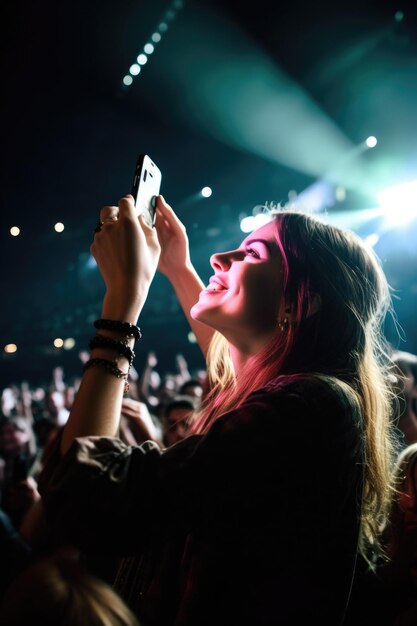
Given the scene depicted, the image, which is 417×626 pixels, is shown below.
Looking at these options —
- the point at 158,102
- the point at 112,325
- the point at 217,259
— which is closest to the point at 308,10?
the point at 158,102

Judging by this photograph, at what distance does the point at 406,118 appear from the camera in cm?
735

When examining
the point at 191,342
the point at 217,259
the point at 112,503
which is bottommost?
the point at 112,503

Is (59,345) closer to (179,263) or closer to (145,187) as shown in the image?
(179,263)

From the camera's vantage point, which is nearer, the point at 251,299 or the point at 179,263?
the point at 251,299

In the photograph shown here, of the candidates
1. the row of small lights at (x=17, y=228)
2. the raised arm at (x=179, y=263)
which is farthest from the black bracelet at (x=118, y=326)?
the row of small lights at (x=17, y=228)

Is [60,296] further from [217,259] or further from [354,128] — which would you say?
[217,259]

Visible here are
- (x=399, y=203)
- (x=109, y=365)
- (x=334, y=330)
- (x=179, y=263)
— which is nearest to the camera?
(x=109, y=365)

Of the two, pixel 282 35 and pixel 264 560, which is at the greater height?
pixel 282 35

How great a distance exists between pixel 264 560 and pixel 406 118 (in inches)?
318

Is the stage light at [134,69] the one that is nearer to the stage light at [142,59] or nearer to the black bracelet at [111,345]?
the stage light at [142,59]

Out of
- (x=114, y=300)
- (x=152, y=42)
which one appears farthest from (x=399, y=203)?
(x=114, y=300)

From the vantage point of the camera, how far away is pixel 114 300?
1.09 metres

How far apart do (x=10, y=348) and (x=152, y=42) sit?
52.5 feet

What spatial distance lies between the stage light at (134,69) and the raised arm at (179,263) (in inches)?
264
